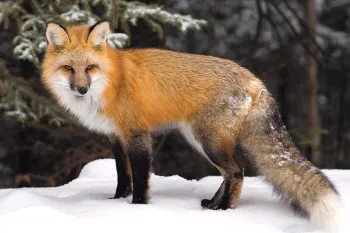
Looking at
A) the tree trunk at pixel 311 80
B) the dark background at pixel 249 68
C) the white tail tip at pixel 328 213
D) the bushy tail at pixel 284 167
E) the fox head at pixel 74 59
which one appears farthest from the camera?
the tree trunk at pixel 311 80

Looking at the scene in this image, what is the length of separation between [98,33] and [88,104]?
0.72 m

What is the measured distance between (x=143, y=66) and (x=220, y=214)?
179 cm

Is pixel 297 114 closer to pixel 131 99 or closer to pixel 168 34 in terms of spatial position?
pixel 168 34

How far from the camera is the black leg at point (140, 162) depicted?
518 cm

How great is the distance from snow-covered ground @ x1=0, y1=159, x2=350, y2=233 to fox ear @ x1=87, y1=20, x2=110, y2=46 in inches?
63.8

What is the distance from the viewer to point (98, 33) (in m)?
5.17

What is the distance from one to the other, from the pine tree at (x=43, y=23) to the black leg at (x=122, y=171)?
8.25 feet

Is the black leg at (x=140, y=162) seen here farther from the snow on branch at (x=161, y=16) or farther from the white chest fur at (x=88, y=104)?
the snow on branch at (x=161, y=16)

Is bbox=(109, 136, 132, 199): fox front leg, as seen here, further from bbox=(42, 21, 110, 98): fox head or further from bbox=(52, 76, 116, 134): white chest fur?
bbox=(42, 21, 110, 98): fox head

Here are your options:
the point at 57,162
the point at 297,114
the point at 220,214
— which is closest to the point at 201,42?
the point at 297,114

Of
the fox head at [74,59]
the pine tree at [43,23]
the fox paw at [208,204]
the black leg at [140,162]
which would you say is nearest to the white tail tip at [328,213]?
the fox paw at [208,204]

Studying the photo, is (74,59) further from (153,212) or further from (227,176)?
(227,176)

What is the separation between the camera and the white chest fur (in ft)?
16.7

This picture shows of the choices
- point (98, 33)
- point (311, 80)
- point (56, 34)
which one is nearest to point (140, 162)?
point (98, 33)
